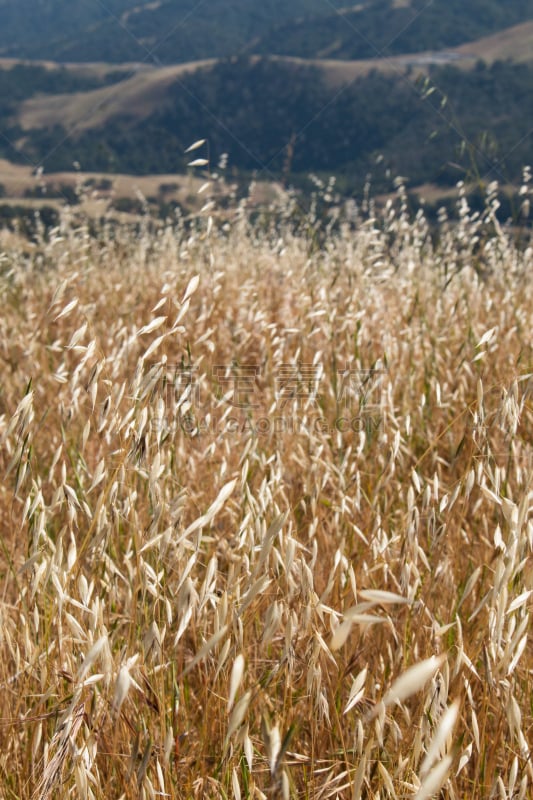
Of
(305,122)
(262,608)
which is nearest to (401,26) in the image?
Answer: (305,122)

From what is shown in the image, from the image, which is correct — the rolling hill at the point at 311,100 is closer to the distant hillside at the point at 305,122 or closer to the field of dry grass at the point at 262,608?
the distant hillside at the point at 305,122

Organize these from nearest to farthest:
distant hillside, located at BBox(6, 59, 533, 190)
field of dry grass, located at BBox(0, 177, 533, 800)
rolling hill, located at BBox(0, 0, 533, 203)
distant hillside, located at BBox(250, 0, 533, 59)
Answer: field of dry grass, located at BBox(0, 177, 533, 800) → distant hillside, located at BBox(6, 59, 533, 190) → rolling hill, located at BBox(0, 0, 533, 203) → distant hillside, located at BBox(250, 0, 533, 59)

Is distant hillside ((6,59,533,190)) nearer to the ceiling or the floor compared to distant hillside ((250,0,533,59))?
nearer to the floor

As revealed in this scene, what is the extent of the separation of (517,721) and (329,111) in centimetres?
13506

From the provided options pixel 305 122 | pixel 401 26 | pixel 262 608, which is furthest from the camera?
pixel 401 26

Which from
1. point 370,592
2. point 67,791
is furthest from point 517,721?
point 67,791

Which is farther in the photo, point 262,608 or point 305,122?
point 305,122

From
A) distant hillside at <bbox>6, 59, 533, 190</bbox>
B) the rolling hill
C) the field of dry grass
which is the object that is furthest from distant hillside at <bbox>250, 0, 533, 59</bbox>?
the field of dry grass

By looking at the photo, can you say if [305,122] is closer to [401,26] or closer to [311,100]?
[311,100]

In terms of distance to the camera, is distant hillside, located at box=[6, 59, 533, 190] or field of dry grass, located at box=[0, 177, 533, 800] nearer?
field of dry grass, located at box=[0, 177, 533, 800]

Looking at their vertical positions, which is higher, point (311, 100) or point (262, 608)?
point (311, 100)

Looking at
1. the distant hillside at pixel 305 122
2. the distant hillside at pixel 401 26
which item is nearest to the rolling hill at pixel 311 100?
the distant hillside at pixel 305 122

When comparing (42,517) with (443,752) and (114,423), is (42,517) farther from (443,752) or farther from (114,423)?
(443,752)

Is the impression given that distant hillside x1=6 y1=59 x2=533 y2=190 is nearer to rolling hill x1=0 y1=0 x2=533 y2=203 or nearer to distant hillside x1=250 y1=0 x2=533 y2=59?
rolling hill x1=0 y1=0 x2=533 y2=203
